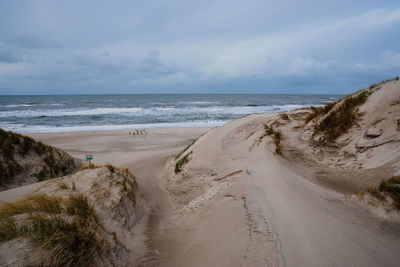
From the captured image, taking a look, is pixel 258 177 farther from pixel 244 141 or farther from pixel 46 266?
pixel 46 266

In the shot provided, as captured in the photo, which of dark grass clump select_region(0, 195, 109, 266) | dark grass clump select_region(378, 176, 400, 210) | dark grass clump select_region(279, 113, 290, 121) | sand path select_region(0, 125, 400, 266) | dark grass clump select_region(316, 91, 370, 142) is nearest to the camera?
dark grass clump select_region(0, 195, 109, 266)

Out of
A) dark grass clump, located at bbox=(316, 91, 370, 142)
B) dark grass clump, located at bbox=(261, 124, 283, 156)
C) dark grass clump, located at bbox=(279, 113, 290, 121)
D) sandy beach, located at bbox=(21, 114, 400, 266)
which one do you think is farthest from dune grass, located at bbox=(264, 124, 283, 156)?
dark grass clump, located at bbox=(316, 91, 370, 142)

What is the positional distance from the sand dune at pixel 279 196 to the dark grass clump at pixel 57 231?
0.85 m

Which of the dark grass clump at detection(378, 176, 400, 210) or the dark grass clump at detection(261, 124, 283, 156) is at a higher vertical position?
the dark grass clump at detection(261, 124, 283, 156)

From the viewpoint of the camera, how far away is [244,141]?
5887 millimetres

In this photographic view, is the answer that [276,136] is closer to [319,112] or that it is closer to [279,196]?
[319,112]

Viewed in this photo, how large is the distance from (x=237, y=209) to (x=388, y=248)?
1.65 meters

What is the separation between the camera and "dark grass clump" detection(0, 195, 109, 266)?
5.98 ft

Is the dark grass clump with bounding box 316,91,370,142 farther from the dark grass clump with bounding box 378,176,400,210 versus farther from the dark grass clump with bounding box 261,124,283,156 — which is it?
the dark grass clump with bounding box 378,176,400,210

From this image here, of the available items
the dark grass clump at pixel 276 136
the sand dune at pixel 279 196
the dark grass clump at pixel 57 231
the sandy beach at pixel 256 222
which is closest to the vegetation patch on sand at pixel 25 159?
the sand dune at pixel 279 196

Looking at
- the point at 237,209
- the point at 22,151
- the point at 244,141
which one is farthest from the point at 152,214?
the point at 22,151

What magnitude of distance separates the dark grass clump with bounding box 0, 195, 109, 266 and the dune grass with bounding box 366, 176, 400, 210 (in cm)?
368

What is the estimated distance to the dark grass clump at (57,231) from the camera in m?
1.82

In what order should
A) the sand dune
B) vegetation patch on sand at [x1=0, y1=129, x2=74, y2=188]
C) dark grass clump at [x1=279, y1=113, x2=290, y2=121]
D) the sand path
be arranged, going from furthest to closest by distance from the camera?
dark grass clump at [x1=279, y1=113, x2=290, y2=121] → vegetation patch on sand at [x1=0, y1=129, x2=74, y2=188] → the sand dune → the sand path
